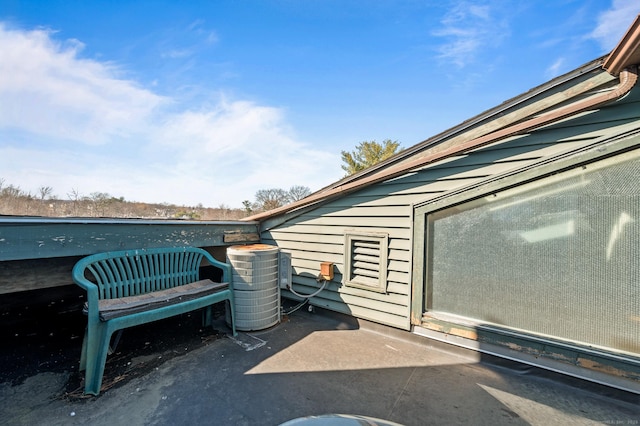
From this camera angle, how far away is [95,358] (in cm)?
192

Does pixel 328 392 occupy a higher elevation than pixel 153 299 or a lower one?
lower

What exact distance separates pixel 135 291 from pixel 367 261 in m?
2.60

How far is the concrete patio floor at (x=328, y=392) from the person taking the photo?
1688 mm

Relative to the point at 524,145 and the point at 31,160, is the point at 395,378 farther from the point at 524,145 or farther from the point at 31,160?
the point at 31,160

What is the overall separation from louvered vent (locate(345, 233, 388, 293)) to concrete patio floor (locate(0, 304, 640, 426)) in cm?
73

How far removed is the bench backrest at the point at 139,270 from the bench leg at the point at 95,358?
48cm

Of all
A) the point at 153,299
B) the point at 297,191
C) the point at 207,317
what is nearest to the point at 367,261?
the point at 207,317

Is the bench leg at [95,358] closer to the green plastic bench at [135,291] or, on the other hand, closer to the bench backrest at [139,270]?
the green plastic bench at [135,291]

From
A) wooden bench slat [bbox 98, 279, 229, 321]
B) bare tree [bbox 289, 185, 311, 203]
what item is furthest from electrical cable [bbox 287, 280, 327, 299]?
bare tree [bbox 289, 185, 311, 203]

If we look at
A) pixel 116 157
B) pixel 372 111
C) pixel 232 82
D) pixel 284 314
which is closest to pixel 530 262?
pixel 284 314

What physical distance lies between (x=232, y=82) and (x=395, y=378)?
5347 millimetres

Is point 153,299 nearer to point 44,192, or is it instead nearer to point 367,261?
point 367,261

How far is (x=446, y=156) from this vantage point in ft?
8.27

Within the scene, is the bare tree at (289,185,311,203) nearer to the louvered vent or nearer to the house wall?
the house wall
